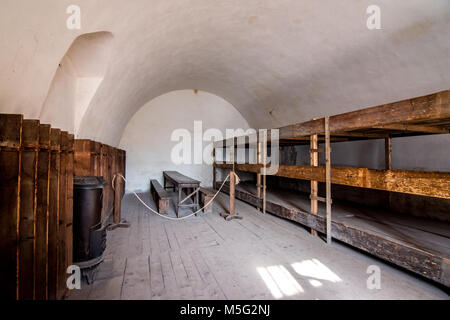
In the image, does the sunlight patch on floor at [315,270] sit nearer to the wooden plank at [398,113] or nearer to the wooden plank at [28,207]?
the wooden plank at [398,113]

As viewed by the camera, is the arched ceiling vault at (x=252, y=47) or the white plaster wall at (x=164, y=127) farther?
the white plaster wall at (x=164, y=127)

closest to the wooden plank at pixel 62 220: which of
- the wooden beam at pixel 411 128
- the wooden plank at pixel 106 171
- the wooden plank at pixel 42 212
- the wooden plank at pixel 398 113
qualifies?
the wooden plank at pixel 42 212

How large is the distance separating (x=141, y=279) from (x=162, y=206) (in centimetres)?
276

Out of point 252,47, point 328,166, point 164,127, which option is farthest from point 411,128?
point 164,127

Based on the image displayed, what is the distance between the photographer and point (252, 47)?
516 cm

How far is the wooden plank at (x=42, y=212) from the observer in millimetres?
1611

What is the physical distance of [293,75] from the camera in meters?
5.54

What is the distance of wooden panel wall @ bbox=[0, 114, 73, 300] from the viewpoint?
1.39 metres

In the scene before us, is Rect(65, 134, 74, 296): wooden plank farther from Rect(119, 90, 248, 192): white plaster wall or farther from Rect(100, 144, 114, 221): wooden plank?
Rect(119, 90, 248, 192): white plaster wall

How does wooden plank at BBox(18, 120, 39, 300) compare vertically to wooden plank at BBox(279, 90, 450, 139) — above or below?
below

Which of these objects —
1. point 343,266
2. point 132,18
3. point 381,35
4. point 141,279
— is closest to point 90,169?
point 141,279

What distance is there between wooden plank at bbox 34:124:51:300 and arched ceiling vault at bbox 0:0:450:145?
454mm

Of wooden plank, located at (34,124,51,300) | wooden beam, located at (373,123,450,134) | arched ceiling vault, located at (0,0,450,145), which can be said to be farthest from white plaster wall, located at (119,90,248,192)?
wooden beam, located at (373,123,450,134)

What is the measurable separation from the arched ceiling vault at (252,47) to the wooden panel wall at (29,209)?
18.5 inches
